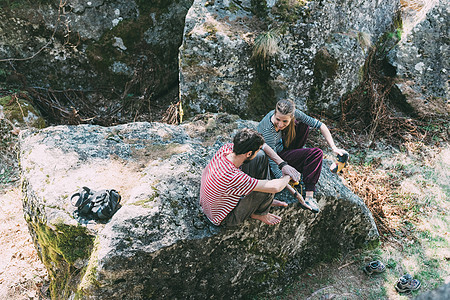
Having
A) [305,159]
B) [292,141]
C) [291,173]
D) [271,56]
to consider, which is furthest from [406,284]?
[271,56]

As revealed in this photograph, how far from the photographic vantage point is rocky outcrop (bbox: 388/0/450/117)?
6.61 m

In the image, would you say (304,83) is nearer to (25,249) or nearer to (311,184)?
(311,184)

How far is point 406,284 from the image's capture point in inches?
157

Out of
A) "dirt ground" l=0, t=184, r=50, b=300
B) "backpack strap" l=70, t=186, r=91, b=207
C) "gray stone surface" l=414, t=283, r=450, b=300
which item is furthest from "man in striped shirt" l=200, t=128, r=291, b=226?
"dirt ground" l=0, t=184, r=50, b=300

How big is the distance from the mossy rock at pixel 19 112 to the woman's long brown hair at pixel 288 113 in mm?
4801

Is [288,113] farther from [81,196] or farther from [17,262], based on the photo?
[17,262]

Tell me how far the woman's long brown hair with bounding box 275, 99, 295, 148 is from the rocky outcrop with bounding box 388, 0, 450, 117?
12.7ft

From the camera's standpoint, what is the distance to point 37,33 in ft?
22.0

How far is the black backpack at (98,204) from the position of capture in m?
3.22

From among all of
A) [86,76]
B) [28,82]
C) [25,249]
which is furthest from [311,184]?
[28,82]

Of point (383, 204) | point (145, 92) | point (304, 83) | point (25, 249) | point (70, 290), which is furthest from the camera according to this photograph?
point (145, 92)

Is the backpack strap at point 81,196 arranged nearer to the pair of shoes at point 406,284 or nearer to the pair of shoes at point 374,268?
the pair of shoes at point 374,268

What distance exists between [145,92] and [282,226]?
4554 mm

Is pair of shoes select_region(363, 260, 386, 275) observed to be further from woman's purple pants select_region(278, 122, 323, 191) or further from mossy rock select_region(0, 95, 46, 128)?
mossy rock select_region(0, 95, 46, 128)
